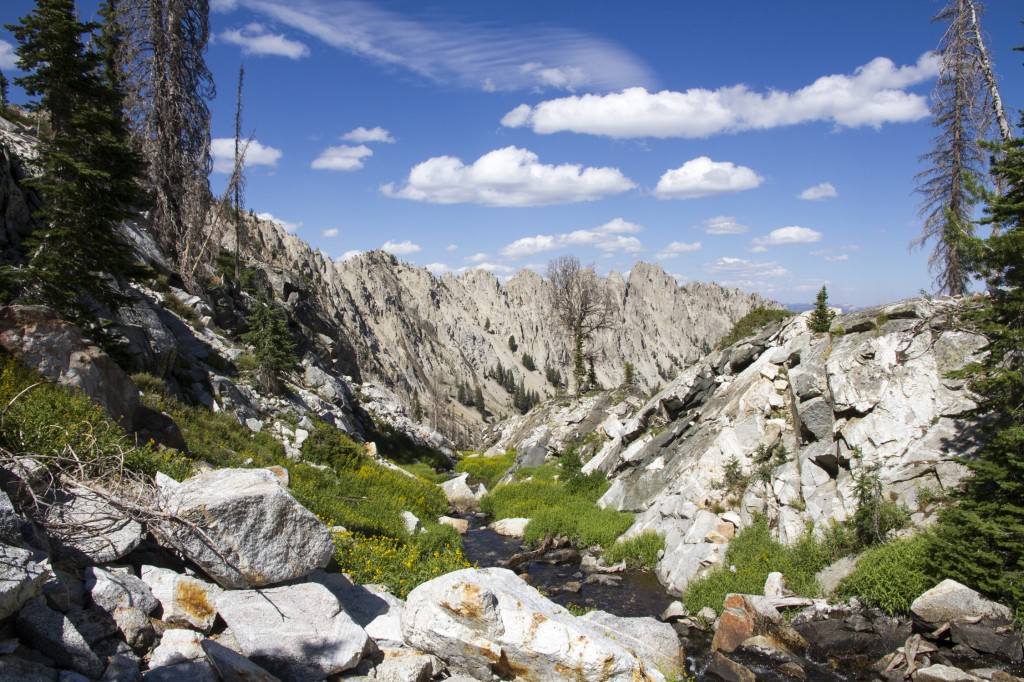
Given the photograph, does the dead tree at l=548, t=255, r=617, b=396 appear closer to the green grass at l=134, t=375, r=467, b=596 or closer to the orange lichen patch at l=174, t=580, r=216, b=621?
the green grass at l=134, t=375, r=467, b=596

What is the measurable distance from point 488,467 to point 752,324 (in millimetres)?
22645

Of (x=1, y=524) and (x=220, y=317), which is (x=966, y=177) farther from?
(x=220, y=317)

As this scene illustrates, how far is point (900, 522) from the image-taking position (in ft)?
45.9

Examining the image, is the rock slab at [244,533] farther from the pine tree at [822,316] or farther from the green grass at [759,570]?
the pine tree at [822,316]

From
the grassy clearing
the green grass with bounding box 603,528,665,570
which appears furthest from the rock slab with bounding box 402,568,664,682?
the grassy clearing

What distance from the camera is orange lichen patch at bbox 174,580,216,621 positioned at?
22.3 ft

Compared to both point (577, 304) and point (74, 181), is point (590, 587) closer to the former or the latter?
A: point (74, 181)

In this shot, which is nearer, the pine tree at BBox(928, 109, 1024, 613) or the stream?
the pine tree at BBox(928, 109, 1024, 613)

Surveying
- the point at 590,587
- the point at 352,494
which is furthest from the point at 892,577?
the point at 352,494

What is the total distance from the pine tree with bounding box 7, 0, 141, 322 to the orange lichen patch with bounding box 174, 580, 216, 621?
34.4 ft

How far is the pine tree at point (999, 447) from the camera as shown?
1136cm

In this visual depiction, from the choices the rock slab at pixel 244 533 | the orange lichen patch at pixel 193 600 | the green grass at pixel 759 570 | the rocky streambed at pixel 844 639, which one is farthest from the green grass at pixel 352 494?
the green grass at pixel 759 570

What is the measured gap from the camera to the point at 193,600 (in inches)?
272

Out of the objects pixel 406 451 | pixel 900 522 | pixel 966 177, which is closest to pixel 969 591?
pixel 900 522
